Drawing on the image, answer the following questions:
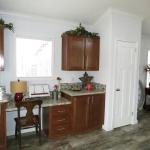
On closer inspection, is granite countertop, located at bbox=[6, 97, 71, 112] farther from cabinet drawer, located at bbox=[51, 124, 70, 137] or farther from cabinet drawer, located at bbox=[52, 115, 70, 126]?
cabinet drawer, located at bbox=[51, 124, 70, 137]

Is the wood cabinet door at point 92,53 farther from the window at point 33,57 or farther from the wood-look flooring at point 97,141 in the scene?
the wood-look flooring at point 97,141

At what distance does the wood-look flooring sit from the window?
1.38 meters

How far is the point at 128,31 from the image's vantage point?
384cm

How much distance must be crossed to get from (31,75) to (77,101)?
119 centimetres

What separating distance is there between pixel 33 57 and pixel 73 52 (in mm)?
908

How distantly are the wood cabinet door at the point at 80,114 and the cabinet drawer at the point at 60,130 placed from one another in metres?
0.14

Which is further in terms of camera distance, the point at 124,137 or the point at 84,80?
the point at 84,80

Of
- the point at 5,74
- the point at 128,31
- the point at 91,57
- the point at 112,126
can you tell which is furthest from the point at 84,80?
the point at 5,74

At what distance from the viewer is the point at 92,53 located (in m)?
3.88

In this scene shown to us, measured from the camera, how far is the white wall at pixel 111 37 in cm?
359

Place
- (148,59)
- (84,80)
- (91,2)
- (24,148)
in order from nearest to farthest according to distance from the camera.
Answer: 1. (24,148)
2. (91,2)
3. (84,80)
4. (148,59)

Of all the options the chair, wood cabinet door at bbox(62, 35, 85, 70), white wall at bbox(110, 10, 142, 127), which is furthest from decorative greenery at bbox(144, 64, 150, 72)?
the chair

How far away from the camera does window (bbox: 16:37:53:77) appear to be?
354 cm

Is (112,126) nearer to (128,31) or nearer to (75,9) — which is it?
(128,31)
